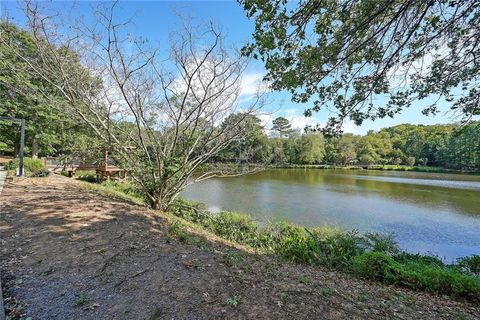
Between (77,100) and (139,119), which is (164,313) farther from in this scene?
(77,100)

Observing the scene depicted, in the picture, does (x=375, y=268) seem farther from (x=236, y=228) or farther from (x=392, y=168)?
(x=392, y=168)

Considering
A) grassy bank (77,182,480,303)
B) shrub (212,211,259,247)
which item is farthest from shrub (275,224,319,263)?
shrub (212,211,259,247)

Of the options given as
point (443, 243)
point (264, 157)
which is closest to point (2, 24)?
point (264, 157)

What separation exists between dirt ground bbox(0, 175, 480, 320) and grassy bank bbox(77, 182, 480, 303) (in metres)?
0.34

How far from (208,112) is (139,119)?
5.36 feet

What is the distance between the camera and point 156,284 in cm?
271

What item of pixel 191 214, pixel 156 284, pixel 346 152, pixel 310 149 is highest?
pixel 310 149

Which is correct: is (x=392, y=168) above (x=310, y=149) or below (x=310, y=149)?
below

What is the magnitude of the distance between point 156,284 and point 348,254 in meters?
4.23

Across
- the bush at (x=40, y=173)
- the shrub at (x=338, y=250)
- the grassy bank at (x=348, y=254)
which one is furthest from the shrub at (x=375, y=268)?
the bush at (x=40, y=173)

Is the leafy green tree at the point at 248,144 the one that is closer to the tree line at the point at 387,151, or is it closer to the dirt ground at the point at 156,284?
the dirt ground at the point at 156,284

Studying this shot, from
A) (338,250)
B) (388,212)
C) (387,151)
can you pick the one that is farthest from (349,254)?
(387,151)

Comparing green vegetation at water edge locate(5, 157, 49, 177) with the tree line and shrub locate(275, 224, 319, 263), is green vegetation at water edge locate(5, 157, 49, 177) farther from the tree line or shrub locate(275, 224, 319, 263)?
the tree line

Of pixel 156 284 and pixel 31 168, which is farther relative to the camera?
pixel 31 168
